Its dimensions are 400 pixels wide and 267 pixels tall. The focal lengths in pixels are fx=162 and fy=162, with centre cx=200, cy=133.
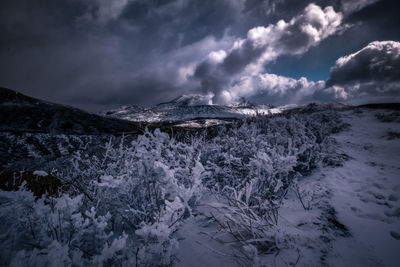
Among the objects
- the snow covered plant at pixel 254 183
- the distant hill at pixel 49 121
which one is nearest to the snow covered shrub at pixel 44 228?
the snow covered plant at pixel 254 183

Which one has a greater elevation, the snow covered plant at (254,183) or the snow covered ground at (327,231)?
the snow covered plant at (254,183)

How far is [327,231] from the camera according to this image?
1.77 meters

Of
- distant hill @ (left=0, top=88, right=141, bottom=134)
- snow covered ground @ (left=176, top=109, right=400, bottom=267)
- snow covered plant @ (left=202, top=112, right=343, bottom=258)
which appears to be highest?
distant hill @ (left=0, top=88, right=141, bottom=134)

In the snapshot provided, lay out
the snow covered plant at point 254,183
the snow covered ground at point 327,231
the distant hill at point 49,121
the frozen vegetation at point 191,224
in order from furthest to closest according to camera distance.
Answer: the distant hill at point 49,121 → the snow covered plant at point 254,183 → the snow covered ground at point 327,231 → the frozen vegetation at point 191,224

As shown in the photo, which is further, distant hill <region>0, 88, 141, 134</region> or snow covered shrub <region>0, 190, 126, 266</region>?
distant hill <region>0, 88, 141, 134</region>

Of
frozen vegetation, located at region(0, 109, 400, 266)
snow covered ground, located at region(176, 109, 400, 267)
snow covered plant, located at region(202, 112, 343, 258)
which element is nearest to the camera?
frozen vegetation, located at region(0, 109, 400, 266)

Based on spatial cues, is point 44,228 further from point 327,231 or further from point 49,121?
point 49,121

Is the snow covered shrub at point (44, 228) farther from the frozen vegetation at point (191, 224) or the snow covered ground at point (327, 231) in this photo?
the snow covered ground at point (327, 231)

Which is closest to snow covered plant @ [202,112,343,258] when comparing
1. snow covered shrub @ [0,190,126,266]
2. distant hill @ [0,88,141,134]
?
snow covered shrub @ [0,190,126,266]

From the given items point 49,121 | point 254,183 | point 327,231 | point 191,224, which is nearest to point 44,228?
point 191,224

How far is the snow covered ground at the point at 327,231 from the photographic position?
1.45m

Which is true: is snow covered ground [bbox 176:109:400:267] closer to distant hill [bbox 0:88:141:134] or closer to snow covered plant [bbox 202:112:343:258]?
snow covered plant [bbox 202:112:343:258]

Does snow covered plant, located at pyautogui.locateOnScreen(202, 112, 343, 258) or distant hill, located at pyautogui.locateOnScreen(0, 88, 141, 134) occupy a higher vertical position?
distant hill, located at pyautogui.locateOnScreen(0, 88, 141, 134)

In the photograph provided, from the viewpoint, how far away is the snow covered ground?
57.2 inches
